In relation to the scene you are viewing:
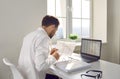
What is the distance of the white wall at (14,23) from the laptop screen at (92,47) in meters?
0.74

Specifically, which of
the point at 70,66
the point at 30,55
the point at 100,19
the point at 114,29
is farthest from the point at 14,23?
the point at 114,29

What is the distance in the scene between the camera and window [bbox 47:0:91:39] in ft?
10.2

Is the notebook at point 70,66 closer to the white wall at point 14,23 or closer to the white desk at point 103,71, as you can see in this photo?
the white desk at point 103,71

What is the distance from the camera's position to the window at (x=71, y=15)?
3.12m

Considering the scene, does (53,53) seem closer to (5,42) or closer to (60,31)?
(5,42)

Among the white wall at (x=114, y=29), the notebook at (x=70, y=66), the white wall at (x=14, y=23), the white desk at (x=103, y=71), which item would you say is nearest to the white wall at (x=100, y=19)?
the white wall at (x=114, y=29)

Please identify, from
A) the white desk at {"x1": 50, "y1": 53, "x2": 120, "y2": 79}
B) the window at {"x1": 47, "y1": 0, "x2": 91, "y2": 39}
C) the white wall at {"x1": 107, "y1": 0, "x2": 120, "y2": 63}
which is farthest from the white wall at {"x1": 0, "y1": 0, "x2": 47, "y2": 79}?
the white wall at {"x1": 107, "y1": 0, "x2": 120, "y2": 63}

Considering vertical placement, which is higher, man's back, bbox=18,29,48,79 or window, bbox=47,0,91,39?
window, bbox=47,0,91,39

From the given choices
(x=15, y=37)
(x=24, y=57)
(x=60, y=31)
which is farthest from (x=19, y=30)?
(x=60, y=31)

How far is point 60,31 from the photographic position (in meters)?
3.15

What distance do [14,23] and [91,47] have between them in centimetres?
103

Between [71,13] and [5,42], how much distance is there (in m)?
1.50

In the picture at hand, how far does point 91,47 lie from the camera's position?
217cm

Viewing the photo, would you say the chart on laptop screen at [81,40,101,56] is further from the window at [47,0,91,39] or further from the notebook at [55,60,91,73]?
the window at [47,0,91,39]
